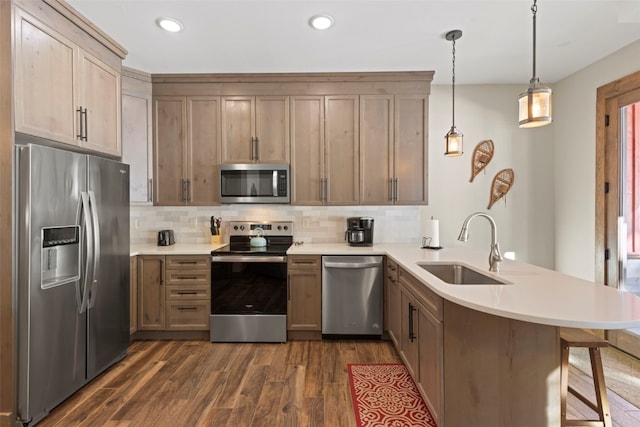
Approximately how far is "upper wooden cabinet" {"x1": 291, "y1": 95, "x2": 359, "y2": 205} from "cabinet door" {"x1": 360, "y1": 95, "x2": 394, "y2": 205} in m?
0.09

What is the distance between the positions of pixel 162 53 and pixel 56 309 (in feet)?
7.82

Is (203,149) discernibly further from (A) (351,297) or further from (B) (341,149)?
(A) (351,297)

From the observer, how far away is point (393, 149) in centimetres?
356

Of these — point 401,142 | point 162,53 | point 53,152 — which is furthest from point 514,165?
point 53,152

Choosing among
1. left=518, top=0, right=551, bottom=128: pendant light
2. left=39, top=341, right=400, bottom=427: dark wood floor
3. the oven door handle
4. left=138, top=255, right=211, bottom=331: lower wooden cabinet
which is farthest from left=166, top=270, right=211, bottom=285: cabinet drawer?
left=518, top=0, right=551, bottom=128: pendant light

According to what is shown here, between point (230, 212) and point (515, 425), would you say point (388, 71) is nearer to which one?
point (230, 212)

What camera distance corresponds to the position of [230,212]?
12.6 feet

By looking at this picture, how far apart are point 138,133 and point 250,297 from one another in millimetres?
2145

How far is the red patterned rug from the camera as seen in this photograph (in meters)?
2.03

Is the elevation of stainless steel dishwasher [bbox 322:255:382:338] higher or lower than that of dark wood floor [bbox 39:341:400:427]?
higher

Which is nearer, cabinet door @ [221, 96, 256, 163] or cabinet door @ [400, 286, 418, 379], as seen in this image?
cabinet door @ [400, 286, 418, 379]

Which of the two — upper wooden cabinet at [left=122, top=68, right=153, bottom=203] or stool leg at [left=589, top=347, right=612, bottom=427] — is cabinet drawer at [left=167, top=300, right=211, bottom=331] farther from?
stool leg at [left=589, top=347, right=612, bottom=427]

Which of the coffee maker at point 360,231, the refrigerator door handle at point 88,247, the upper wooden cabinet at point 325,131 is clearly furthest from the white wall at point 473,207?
the refrigerator door handle at point 88,247

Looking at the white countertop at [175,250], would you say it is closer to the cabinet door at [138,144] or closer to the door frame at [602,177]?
the cabinet door at [138,144]
